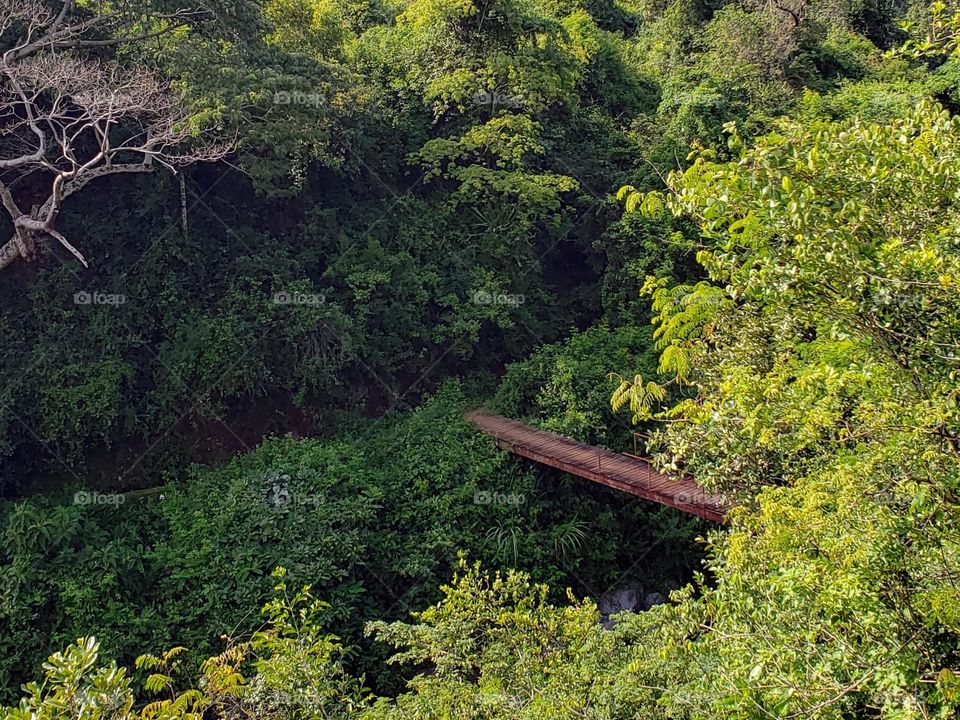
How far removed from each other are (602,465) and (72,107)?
1105 cm

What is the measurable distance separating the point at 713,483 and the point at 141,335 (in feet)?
33.4

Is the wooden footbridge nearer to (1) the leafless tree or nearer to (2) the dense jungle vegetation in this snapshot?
(2) the dense jungle vegetation

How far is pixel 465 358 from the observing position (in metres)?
14.3

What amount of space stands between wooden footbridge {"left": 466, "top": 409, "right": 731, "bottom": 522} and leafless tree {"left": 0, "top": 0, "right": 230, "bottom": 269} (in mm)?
6741

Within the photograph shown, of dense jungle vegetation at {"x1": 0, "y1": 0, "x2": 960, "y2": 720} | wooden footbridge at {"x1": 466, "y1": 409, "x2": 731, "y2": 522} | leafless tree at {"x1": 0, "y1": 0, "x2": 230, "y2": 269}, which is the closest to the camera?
dense jungle vegetation at {"x1": 0, "y1": 0, "x2": 960, "y2": 720}

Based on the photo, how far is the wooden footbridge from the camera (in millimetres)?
9094

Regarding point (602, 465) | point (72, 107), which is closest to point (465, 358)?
point (602, 465)

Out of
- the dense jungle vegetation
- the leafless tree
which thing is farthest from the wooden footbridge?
the leafless tree

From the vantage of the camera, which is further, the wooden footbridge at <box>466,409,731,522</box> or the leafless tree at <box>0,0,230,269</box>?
the leafless tree at <box>0,0,230,269</box>

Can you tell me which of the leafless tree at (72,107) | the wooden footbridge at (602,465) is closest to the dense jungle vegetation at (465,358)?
the leafless tree at (72,107)

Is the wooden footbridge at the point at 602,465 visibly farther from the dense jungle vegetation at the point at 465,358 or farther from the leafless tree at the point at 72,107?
the leafless tree at the point at 72,107

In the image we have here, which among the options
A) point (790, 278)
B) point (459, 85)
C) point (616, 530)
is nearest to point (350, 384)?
point (616, 530)

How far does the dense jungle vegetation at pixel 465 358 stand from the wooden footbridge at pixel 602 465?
1.52 feet

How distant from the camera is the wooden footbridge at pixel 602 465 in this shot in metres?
9.09
